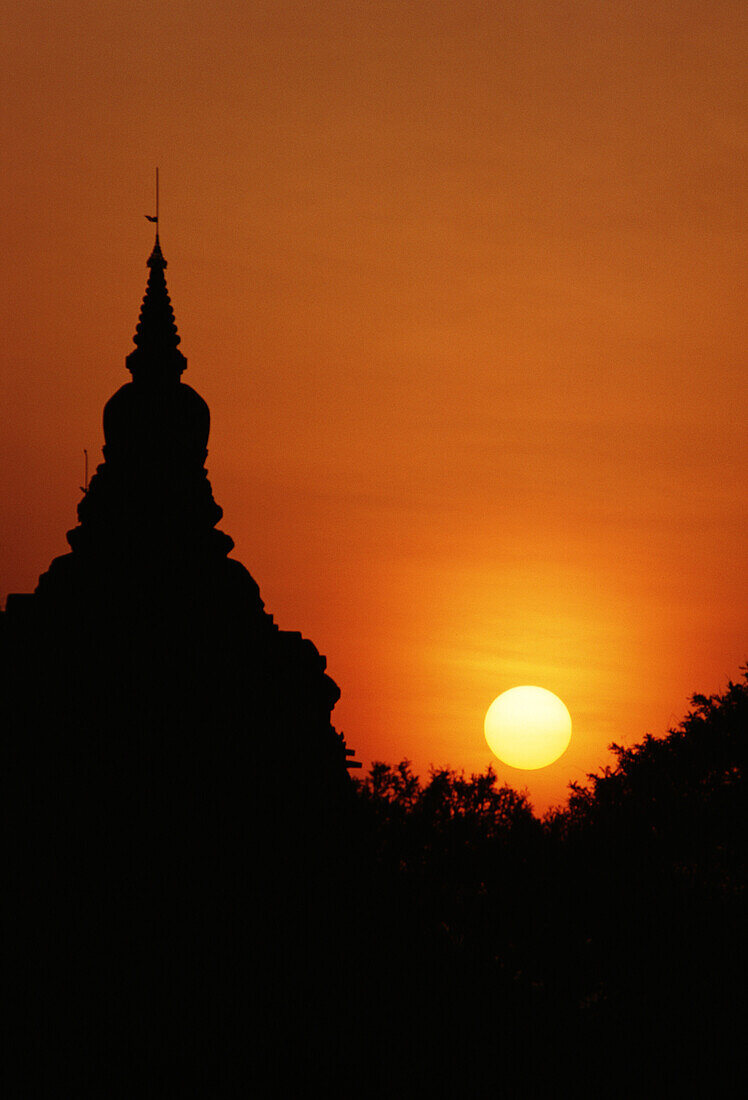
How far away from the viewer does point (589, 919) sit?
3262cm

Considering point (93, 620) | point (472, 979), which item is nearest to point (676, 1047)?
point (472, 979)

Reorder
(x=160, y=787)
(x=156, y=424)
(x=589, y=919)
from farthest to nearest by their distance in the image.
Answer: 1. (x=589, y=919)
2. (x=156, y=424)
3. (x=160, y=787)

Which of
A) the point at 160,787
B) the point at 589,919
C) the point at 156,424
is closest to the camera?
the point at 160,787

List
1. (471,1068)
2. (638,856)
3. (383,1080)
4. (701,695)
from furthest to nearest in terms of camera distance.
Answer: (701,695) < (638,856) < (471,1068) < (383,1080)

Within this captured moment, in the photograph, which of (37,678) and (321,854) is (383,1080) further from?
(37,678)

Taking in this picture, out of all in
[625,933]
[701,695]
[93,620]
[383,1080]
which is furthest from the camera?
[701,695]

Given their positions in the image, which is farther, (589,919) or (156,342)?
(589,919)

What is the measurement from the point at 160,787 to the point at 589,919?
18.2 metres

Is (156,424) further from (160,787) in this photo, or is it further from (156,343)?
(160,787)

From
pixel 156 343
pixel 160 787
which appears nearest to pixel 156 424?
pixel 156 343

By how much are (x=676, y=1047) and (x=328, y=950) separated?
11925mm

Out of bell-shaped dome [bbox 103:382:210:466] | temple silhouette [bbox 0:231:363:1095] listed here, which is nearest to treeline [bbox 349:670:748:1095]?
temple silhouette [bbox 0:231:363:1095]

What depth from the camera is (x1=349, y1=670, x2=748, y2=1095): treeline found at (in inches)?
1032

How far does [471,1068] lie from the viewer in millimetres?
23422
